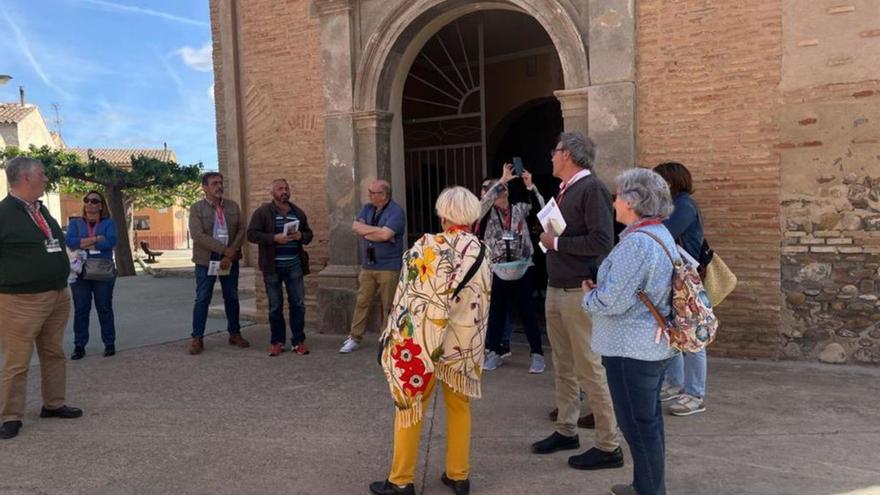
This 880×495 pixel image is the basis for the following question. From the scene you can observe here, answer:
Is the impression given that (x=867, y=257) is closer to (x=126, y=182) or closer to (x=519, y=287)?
(x=519, y=287)

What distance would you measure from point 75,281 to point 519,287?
4.48 m

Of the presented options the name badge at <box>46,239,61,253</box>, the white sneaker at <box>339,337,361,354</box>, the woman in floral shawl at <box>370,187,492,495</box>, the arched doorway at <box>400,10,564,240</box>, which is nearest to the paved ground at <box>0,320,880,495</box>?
the woman in floral shawl at <box>370,187,492,495</box>

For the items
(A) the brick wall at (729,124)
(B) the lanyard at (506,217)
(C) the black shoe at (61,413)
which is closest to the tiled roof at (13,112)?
(C) the black shoe at (61,413)

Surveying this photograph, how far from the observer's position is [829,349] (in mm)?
5672

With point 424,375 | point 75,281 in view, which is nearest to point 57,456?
point 424,375

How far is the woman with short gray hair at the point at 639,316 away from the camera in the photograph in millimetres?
2885

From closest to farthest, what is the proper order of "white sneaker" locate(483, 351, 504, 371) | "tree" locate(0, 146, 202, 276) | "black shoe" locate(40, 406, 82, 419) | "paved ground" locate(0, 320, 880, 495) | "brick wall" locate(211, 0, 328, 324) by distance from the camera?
"paved ground" locate(0, 320, 880, 495), "black shoe" locate(40, 406, 82, 419), "white sneaker" locate(483, 351, 504, 371), "brick wall" locate(211, 0, 328, 324), "tree" locate(0, 146, 202, 276)

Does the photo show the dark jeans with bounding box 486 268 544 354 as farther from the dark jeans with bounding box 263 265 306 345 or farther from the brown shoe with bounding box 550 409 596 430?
the dark jeans with bounding box 263 265 306 345

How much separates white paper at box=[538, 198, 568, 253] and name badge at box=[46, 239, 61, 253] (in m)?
3.53

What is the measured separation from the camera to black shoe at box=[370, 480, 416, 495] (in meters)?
3.32

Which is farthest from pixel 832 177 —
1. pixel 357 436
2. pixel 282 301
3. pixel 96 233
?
pixel 96 233

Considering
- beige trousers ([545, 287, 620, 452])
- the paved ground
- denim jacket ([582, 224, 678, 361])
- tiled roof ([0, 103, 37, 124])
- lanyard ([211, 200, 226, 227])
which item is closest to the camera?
denim jacket ([582, 224, 678, 361])

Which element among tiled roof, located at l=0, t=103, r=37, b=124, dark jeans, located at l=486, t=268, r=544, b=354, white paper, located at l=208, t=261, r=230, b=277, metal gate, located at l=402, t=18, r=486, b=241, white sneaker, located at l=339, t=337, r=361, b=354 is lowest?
white sneaker, located at l=339, t=337, r=361, b=354

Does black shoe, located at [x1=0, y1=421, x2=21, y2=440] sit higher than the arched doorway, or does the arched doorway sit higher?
the arched doorway
